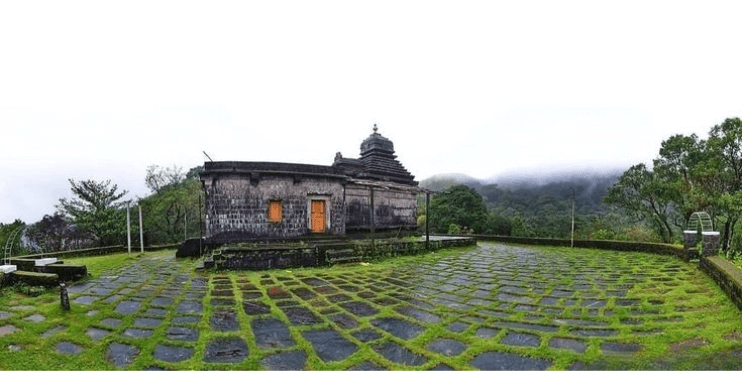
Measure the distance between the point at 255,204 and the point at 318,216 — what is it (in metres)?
2.91

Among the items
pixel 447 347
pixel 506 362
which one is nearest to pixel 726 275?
pixel 506 362

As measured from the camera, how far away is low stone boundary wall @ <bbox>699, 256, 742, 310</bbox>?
5.54 m

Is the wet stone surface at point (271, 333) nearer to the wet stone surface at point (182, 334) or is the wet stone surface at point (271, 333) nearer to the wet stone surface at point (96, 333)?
the wet stone surface at point (182, 334)

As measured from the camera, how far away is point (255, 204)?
1415cm

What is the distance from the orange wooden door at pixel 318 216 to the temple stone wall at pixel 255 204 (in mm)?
241

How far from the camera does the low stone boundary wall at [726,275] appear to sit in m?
5.54

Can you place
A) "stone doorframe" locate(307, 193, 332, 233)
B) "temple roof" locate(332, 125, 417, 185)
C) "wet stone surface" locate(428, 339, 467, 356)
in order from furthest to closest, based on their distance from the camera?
"temple roof" locate(332, 125, 417, 185), "stone doorframe" locate(307, 193, 332, 233), "wet stone surface" locate(428, 339, 467, 356)

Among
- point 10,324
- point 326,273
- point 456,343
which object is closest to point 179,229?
point 326,273

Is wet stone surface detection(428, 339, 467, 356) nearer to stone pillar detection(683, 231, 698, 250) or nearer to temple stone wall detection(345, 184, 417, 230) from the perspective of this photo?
stone pillar detection(683, 231, 698, 250)

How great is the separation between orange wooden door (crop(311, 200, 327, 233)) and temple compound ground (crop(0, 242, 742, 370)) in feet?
23.2

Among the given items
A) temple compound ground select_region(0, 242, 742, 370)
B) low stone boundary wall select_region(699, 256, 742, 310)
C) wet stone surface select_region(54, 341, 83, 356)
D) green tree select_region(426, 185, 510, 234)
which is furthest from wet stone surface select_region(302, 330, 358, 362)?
green tree select_region(426, 185, 510, 234)

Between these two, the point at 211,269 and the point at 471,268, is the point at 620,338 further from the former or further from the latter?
the point at 211,269

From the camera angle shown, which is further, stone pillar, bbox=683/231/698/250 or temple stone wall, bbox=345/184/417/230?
temple stone wall, bbox=345/184/417/230

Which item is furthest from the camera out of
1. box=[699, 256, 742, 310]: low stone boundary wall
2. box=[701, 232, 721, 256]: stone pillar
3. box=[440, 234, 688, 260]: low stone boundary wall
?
box=[440, 234, 688, 260]: low stone boundary wall
